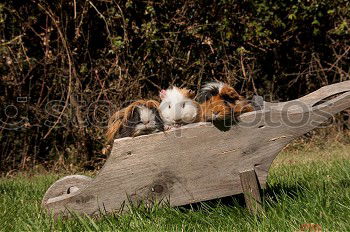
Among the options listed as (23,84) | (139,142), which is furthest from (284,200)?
(23,84)

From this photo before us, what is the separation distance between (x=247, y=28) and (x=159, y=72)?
5.09 feet

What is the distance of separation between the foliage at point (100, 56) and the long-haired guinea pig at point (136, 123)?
12.1 ft

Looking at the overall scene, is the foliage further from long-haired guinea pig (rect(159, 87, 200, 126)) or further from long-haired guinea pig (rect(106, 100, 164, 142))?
long-haired guinea pig (rect(106, 100, 164, 142))

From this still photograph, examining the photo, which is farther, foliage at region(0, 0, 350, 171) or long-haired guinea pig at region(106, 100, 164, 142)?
foliage at region(0, 0, 350, 171)

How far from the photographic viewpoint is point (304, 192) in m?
3.32

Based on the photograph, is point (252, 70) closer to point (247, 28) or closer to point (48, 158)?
point (247, 28)

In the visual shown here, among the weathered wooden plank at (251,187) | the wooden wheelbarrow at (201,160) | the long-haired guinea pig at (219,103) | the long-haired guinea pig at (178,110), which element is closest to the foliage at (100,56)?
the long-haired guinea pig at (178,110)

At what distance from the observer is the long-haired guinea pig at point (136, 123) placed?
326cm

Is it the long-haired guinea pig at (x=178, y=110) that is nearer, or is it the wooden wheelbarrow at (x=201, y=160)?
the wooden wheelbarrow at (x=201, y=160)

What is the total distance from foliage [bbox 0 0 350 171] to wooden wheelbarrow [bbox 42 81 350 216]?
405 cm

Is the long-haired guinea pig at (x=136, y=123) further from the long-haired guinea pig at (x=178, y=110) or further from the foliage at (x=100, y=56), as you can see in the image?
the foliage at (x=100, y=56)

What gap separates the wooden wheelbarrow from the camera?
2953 mm

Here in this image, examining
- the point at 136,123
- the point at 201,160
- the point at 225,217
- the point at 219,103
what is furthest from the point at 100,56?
the point at 225,217

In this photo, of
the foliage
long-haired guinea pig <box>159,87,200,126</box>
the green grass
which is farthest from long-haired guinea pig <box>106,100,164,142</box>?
the foliage
